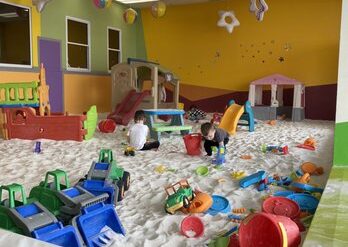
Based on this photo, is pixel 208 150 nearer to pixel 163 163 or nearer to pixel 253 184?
pixel 163 163

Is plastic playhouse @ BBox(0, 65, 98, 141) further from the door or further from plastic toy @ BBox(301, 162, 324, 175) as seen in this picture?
plastic toy @ BBox(301, 162, 324, 175)

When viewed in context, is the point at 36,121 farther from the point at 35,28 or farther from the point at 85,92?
A: the point at 85,92

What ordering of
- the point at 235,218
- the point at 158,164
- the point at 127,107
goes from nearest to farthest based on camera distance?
1. the point at 235,218
2. the point at 158,164
3. the point at 127,107

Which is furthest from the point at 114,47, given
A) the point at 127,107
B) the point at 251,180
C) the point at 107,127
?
the point at 251,180

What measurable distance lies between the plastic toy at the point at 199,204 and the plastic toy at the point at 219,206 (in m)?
0.04

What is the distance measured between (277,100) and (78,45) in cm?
483

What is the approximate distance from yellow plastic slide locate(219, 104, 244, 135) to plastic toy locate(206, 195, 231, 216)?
319cm

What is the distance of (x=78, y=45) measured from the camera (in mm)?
8172

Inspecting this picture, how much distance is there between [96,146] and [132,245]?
2860 millimetres

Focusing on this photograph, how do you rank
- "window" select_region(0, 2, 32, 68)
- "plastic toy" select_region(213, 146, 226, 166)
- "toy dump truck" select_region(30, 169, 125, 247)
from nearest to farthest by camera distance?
1. "toy dump truck" select_region(30, 169, 125, 247)
2. "plastic toy" select_region(213, 146, 226, 166)
3. "window" select_region(0, 2, 32, 68)

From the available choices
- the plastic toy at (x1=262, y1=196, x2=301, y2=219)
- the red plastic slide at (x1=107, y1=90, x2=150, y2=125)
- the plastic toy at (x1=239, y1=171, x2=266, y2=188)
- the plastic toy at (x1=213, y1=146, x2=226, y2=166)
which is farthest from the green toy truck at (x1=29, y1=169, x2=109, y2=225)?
the red plastic slide at (x1=107, y1=90, x2=150, y2=125)

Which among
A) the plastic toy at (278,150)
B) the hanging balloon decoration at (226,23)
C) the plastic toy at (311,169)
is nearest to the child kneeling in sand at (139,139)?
the plastic toy at (278,150)

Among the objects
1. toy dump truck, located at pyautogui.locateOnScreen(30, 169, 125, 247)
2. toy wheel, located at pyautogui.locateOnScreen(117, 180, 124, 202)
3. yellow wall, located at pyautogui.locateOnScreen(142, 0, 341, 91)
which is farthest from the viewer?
yellow wall, located at pyautogui.locateOnScreen(142, 0, 341, 91)

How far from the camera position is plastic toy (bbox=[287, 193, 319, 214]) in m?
2.38
